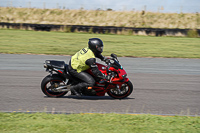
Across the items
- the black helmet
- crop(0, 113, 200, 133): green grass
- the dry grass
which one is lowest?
crop(0, 113, 200, 133): green grass

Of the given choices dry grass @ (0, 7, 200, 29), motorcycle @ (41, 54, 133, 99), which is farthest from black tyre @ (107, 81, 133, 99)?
dry grass @ (0, 7, 200, 29)

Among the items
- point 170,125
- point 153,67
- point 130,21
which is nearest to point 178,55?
point 153,67

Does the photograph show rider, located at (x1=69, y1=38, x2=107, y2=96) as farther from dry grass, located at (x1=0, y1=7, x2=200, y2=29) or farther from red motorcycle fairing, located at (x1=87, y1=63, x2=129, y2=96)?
dry grass, located at (x1=0, y1=7, x2=200, y2=29)

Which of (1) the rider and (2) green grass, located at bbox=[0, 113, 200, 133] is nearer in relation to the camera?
(2) green grass, located at bbox=[0, 113, 200, 133]

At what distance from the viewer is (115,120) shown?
17.9 ft

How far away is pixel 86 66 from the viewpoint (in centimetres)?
737

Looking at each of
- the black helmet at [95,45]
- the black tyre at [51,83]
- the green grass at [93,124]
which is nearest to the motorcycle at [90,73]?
the black tyre at [51,83]

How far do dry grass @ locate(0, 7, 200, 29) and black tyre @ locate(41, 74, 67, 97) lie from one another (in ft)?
149

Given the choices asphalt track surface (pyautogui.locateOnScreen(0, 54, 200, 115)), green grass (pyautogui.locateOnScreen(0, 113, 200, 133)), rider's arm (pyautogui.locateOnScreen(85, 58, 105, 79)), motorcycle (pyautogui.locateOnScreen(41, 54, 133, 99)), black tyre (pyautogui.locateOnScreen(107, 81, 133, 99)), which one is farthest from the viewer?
black tyre (pyautogui.locateOnScreen(107, 81, 133, 99))

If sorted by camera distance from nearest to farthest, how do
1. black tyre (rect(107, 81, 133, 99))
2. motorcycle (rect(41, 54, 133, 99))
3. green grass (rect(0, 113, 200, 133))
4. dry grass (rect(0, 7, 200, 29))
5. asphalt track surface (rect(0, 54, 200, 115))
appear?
1. green grass (rect(0, 113, 200, 133))
2. asphalt track surface (rect(0, 54, 200, 115))
3. motorcycle (rect(41, 54, 133, 99))
4. black tyre (rect(107, 81, 133, 99))
5. dry grass (rect(0, 7, 200, 29))

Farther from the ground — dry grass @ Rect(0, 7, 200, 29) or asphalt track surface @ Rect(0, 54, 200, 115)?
dry grass @ Rect(0, 7, 200, 29)

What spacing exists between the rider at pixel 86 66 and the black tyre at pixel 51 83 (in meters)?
0.35

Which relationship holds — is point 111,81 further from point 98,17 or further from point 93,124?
point 98,17

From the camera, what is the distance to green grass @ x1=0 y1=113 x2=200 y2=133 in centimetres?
487
